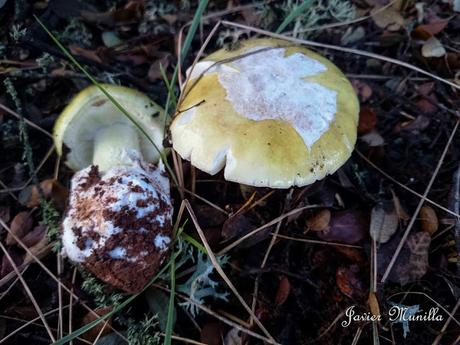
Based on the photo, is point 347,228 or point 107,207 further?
point 347,228

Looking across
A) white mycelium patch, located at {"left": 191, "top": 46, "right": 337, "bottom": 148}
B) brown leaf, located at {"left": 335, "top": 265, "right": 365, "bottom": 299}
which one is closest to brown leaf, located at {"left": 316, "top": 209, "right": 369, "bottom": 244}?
brown leaf, located at {"left": 335, "top": 265, "right": 365, "bottom": 299}

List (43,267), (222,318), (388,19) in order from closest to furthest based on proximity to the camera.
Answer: (222,318) < (43,267) < (388,19)

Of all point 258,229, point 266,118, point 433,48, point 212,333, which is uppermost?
point 266,118

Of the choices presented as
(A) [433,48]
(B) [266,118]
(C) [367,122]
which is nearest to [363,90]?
(C) [367,122]

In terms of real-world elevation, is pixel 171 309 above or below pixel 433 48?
below

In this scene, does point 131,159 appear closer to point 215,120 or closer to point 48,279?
point 215,120

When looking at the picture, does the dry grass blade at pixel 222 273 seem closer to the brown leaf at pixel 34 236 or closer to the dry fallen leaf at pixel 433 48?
the brown leaf at pixel 34 236

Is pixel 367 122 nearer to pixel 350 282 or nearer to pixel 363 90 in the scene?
pixel 363 90
